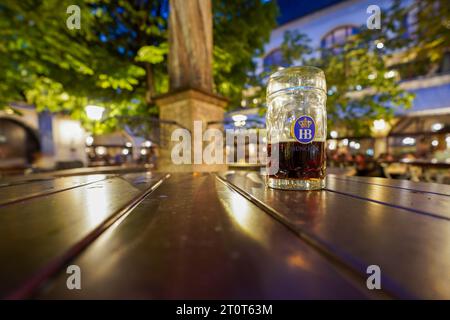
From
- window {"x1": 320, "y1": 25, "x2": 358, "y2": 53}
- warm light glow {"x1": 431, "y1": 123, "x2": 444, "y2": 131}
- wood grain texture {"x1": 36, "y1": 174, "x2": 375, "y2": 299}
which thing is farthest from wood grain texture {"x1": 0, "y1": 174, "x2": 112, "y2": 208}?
warm light glow {"x1": 431, "y1": 123, "x2": 444, "y2": 131}

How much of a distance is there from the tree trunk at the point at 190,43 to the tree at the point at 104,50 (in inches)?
25.8

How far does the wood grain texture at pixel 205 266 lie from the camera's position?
6.5 inches

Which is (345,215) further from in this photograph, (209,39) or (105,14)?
(105,14)

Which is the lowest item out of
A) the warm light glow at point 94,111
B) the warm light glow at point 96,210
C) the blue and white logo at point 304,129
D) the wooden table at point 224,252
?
the wooden table at point 224,252

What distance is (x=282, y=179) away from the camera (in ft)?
2.20

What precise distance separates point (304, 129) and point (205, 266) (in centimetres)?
54

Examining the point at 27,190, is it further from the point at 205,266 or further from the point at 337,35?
the point at 337,35

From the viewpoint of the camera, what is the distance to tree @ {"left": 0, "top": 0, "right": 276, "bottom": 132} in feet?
8.80

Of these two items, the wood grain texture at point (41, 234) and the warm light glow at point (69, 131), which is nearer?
the wood grain texture at point (41, 234)

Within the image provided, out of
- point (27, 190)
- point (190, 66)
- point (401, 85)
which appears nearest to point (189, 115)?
point (190, 66)

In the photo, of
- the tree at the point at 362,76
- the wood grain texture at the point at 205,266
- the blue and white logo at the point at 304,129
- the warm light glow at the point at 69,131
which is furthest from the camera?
the warm light glow at the point at 69,131

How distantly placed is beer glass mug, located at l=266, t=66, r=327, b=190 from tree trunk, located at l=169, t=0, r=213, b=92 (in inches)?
77.5

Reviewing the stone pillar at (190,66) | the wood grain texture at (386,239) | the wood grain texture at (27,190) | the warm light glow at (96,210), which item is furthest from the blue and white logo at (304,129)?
the stone pillar at (190,66)

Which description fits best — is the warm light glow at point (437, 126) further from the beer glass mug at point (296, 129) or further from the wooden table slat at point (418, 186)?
the beer glass mug at point (296, 129)
